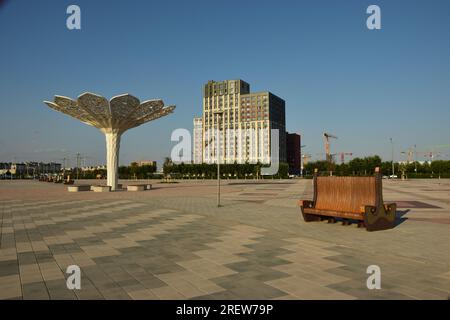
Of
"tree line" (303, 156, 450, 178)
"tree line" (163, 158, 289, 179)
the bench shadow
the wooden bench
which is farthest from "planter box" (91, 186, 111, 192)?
"tree line" (303, 156, 450, 178)

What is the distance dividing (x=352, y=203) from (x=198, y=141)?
159196 mm

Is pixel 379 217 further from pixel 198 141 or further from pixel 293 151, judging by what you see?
pixel 293 151

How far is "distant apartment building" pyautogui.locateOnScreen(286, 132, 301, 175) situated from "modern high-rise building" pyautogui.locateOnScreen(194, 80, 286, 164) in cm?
1205

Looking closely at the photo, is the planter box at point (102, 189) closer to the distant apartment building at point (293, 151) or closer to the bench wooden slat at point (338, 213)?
the bench wooden slat at point (338, 213)

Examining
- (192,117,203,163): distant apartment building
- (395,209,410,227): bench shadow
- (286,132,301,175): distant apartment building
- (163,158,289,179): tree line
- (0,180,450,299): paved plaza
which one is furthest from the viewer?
(286,132,301,175): distant apartment building

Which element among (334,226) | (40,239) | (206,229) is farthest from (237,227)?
(40,239)

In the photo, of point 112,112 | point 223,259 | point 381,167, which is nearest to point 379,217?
point 223,259

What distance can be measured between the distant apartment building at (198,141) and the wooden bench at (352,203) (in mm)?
152130

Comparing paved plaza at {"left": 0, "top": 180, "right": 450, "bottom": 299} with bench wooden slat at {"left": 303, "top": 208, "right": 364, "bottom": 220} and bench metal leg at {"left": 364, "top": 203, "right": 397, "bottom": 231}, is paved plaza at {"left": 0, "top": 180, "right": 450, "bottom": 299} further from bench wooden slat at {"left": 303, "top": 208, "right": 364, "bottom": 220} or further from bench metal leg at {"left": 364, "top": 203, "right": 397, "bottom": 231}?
bench wooden slat at {"left": 303, "top": 208, "right": 364, "bottom": 220}

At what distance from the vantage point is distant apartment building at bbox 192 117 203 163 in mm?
165500

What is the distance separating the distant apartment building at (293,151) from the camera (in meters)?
178
